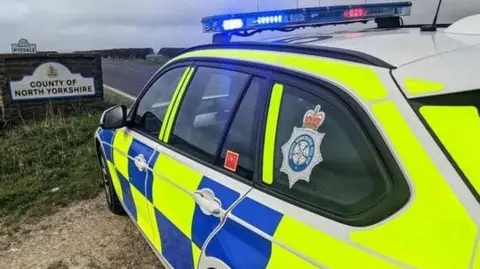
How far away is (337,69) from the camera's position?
1.69 m

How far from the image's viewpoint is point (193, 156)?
2.48 m

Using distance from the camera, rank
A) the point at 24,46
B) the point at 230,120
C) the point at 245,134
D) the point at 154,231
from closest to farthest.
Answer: the point at 245,134 < the point at 230,120 < the point at 154,231 < the point at 24,46

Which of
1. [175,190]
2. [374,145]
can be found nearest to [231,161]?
[175,190]

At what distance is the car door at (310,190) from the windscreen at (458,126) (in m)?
0.16

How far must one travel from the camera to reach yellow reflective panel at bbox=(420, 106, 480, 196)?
1.29 m

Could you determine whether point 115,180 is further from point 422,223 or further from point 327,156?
point 422,223

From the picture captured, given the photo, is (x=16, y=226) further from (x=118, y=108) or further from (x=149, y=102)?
(x=149, y=102)

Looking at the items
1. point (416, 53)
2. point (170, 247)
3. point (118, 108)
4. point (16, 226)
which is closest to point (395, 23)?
point (416, 53)

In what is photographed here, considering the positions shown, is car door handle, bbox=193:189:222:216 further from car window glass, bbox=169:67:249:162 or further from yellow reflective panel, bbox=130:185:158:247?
yellow reflective panel, bbox=130:185:158:247

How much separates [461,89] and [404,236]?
469 millimetres

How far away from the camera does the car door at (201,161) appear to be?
2.05 metres

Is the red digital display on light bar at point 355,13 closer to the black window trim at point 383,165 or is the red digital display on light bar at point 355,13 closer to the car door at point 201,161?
the car door at point 201,161

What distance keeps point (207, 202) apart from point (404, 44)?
1.03 metres

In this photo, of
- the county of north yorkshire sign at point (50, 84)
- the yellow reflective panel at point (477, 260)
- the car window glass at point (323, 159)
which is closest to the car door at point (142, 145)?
the car window glass at point (323, 159)
